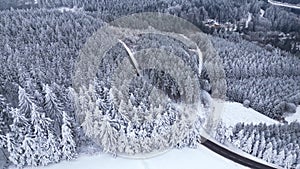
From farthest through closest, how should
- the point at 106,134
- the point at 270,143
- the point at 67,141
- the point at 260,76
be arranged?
the point at 260,76 → the point at 270,143 → the point at 106,134 → the point at 67,141

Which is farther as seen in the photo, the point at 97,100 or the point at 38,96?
the point at 97,100

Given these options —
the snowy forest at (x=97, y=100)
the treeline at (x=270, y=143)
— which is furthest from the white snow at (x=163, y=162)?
the treeline at (x=270, y=143)

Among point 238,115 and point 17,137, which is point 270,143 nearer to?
point 238,115

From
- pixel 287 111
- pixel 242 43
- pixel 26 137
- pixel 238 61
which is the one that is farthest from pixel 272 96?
pixel 26 137


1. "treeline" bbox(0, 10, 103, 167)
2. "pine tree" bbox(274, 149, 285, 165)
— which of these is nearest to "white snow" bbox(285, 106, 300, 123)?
"pine tree" bbox(274, 149, 285, 165)

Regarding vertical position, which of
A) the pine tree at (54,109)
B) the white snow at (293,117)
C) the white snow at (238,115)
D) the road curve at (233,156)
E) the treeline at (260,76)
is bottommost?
the white snow at (293,117)

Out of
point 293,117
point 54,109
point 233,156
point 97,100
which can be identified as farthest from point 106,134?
point 293,117

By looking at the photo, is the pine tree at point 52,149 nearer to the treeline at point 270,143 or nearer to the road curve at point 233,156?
the road curve at point 233,156
